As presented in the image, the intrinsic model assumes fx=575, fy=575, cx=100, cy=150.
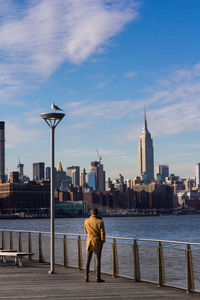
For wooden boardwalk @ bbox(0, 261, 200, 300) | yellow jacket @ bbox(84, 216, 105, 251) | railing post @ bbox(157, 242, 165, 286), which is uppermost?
yellow jacket @ bbox(84, 216, 105, 251)

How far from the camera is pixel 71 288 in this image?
48.0ft

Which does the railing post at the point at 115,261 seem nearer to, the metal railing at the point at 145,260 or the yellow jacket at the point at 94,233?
the metal railing at the point at 145,260

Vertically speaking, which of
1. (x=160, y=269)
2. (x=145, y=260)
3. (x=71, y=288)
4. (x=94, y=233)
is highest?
(x=94, y=233)

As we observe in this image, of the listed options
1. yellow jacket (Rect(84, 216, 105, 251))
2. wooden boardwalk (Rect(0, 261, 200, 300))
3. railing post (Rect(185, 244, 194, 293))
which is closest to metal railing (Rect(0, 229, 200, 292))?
railing post (Rect(185, 244, 194, 293))

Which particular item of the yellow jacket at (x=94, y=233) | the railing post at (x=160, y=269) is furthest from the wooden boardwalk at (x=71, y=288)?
the yellow jacket at (x=94, y=233)

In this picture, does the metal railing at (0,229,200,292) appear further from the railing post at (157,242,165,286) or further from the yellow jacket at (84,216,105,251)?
the yellow jacket at (84,216,105,251)

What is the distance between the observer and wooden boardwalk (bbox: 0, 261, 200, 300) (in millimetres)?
13266

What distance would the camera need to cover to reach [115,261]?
17.2m

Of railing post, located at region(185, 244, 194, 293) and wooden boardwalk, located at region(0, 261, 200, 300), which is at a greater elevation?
railing post, located at region(185, 244, 194, 293)

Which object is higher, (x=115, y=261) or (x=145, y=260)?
(x=145, y=260)

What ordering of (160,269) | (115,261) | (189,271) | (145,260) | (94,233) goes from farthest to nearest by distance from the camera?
(115,261), (145,260), (94,233), (160,269), (189,271)

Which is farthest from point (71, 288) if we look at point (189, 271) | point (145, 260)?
point (189, 271)

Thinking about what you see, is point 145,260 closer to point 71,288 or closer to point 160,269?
point 160,269

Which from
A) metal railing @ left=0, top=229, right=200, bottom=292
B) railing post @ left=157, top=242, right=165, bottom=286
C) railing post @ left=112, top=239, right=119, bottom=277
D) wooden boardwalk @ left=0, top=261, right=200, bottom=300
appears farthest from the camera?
railing post @ left=112, top=239, right=119, bottom=277
